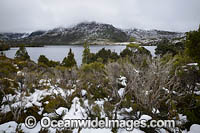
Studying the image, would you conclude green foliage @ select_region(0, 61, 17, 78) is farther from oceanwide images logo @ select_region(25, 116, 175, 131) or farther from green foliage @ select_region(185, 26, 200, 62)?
green foliage @ select_region(185, 26, 200, 62)

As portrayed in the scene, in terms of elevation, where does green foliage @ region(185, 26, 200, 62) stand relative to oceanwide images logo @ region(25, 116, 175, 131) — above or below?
above

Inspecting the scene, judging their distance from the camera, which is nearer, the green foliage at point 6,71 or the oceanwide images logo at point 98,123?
the oceanwide images logo at point 98,123

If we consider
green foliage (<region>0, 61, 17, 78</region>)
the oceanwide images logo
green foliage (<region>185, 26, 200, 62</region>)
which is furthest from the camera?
green foliage (<region>0, 61, 17, 78</region>)

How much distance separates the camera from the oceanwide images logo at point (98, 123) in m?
3.29

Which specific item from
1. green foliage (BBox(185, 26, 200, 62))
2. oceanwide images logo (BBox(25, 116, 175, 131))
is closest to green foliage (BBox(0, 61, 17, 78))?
oceanwide images logo (BBox(25, 116, 175, 131))

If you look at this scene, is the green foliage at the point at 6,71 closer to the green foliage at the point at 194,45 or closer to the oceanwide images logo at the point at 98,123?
the oceanwide images logo at the point at 98,123

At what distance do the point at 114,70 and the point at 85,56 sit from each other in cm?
2578

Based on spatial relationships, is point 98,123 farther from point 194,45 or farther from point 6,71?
point 6,71

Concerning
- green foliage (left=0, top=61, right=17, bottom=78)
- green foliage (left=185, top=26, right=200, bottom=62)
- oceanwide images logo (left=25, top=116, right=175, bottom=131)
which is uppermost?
green foliage (left=185, top=26, right=200, bottom=62)

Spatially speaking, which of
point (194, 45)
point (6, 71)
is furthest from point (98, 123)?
→ point (6, 71)

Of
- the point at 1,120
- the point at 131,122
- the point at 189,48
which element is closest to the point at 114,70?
the point at 131,122

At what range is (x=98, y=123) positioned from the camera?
370 centimetres

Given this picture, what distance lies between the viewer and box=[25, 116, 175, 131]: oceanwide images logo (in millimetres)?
3287

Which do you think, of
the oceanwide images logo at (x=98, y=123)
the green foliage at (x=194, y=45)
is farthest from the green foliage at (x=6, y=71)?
the green foliage at (x=194, y=45)
